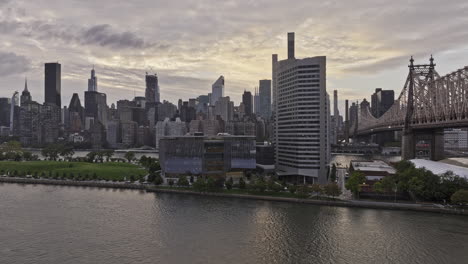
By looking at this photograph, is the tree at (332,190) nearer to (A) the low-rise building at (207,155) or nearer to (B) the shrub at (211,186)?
(B) the shrub at (211,186)

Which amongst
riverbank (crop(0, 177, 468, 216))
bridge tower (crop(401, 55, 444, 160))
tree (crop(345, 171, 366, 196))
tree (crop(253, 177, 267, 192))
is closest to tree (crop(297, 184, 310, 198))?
riverbank (crop(0, 177, 468, 216))

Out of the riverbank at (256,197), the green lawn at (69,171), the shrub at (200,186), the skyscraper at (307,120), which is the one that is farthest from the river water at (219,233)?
the skyscraper at (307,120)

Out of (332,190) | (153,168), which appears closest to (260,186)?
(332,190)

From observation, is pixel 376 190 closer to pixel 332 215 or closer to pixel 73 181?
pixel 332 215

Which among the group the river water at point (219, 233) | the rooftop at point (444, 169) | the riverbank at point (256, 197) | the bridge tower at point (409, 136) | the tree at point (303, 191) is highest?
the bridge tower at point (409, 136)

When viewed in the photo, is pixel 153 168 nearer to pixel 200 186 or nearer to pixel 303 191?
pixel 200 186

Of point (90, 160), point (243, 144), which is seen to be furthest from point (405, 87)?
point (90, 160)
